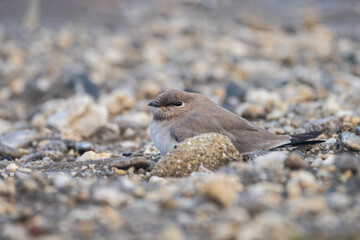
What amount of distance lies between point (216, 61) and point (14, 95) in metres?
3.90

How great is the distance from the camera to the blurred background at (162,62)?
6.40 m

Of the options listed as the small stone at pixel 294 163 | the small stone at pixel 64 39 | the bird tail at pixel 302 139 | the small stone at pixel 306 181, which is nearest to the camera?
the small stone at pixel 306 181

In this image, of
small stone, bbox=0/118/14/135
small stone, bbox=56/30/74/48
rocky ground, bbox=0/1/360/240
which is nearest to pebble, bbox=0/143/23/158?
rocky ground, bbox=0/1/360/240

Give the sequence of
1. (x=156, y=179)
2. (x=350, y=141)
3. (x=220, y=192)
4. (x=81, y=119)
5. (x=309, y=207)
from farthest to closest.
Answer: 1. (x=81, y=119)
2. (x=350, y=141)
3. (x=156, y=179)
4. (x=220, y=192)
5. (x=309, y=207)

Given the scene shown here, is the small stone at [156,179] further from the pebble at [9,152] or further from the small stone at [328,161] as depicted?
the pebble at [9,152]

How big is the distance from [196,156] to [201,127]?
0.68 meters

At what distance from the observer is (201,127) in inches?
173

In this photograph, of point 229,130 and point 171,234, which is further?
point 229,130

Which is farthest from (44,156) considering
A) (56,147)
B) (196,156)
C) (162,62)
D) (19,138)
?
(162,62)

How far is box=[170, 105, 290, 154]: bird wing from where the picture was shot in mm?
4309

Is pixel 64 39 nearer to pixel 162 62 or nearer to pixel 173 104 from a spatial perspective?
pixel 162 62

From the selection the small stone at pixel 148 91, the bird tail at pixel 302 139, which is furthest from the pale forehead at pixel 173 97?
the small stone at pixel 148 91

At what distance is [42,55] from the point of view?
35.7ft

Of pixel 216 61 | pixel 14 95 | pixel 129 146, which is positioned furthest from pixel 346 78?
pixel 14 95
